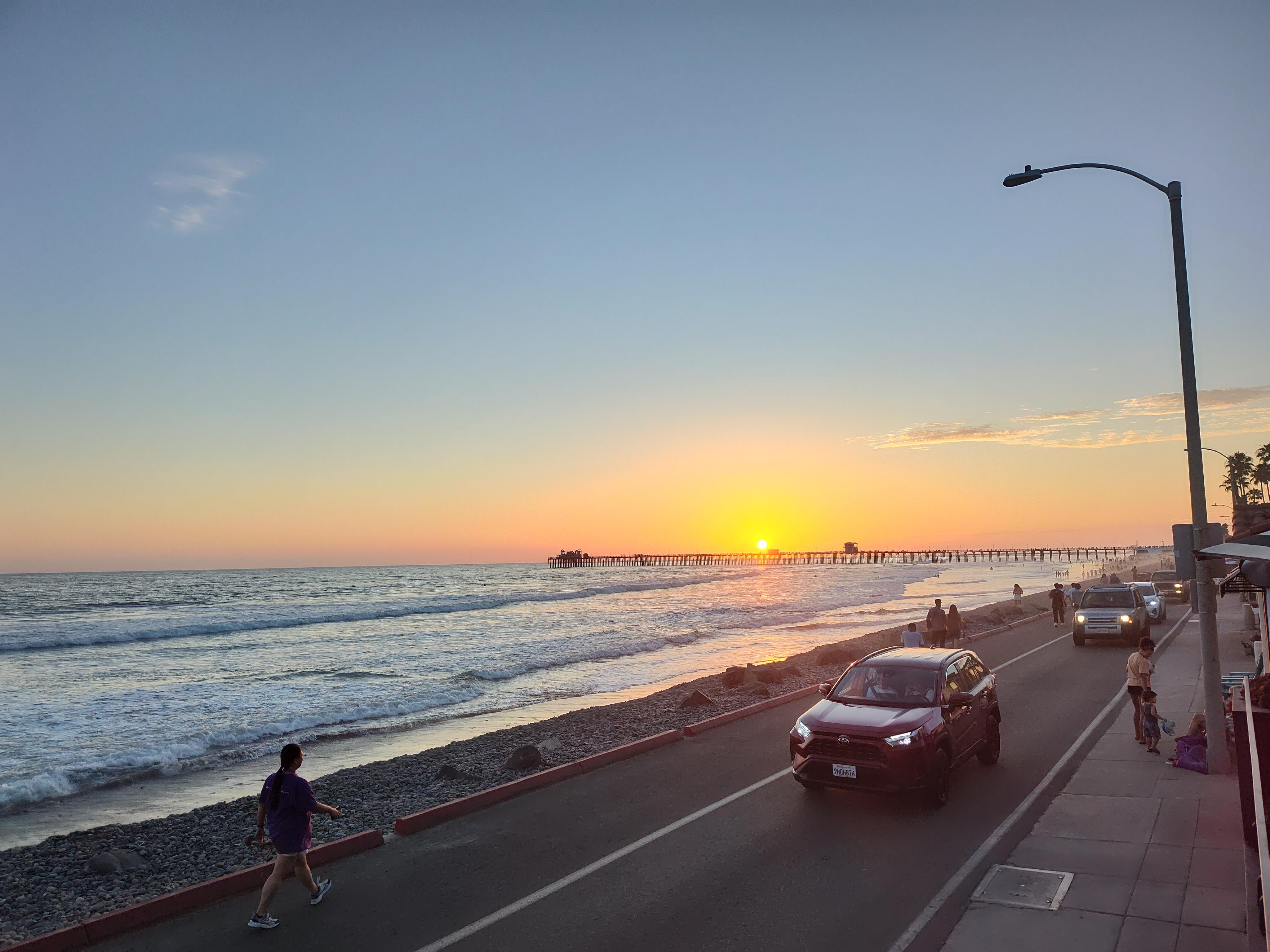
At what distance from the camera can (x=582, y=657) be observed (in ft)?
112

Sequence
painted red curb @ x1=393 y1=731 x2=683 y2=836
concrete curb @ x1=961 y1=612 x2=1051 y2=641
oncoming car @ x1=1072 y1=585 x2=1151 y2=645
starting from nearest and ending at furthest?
1. painted red curb @ x1=393 y1=731 x2=683 y2=836
2. oncoming car @ x1=1072 y1=585 x2=1151 y2=645
3. concrete curb @ x1=961 y1=612 x2=1051 y2=641

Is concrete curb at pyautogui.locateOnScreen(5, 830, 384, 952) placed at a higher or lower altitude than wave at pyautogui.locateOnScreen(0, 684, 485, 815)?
higher

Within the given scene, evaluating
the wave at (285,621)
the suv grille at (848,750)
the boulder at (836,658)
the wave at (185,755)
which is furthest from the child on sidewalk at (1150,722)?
the wave at (285,621)

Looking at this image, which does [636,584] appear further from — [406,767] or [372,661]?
[406,767]

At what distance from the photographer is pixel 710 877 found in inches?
313

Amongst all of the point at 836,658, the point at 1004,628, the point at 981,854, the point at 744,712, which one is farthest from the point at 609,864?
the point at 1004,628

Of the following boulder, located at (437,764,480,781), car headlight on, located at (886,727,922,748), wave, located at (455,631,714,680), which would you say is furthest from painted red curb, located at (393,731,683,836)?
wave, located at (455,631,714,680)

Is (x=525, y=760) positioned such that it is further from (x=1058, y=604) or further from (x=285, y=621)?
(x=285, y=621)

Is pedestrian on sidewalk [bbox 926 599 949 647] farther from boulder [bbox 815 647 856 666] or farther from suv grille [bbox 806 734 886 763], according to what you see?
suv grille [bbox 806 734 886 763]

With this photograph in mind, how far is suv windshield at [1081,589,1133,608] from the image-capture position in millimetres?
25188

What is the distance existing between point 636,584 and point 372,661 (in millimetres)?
73789

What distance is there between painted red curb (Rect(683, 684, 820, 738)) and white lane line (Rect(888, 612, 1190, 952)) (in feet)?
12.5

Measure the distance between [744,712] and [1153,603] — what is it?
75.2 ft

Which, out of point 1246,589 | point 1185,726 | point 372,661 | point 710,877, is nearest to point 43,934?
point 710,877
